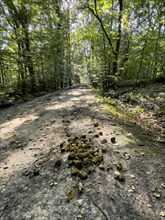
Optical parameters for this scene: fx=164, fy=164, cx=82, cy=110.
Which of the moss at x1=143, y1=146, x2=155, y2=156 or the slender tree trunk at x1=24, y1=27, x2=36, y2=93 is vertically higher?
the slender tree trunk at x1=24, y1=27, x2=36, y2=93

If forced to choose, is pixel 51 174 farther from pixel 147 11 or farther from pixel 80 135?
pixel 147 11

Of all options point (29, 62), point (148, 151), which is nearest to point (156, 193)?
point (148, 151)

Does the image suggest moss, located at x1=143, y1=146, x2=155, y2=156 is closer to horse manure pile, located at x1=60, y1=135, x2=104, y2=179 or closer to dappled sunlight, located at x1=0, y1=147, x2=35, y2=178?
horse manure pile, located at x1=60, y1=135, x2=104, y2=179

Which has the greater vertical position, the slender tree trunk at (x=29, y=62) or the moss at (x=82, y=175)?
the slender tree trunk at (x=29, y=62)

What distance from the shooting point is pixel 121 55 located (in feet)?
28.0

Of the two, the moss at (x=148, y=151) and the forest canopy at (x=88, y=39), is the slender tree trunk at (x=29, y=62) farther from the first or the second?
the moss at (x=148, y=151)

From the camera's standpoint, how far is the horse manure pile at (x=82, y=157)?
1.96 metres

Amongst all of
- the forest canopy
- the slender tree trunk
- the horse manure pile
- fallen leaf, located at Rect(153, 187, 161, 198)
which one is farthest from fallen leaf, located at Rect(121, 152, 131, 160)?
the slender tree trunk

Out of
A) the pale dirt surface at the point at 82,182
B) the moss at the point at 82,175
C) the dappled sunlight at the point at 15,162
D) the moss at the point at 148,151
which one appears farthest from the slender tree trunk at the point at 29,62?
the moss at the point at 82,175

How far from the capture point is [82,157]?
2.20 m

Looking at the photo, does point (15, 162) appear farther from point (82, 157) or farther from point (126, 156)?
point (126, 156)

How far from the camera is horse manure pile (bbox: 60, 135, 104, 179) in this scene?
1.96m

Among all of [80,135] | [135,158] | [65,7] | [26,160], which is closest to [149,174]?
[135,158]

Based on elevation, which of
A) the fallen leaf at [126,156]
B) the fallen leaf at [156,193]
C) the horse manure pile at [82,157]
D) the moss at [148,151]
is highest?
the horse manure pile at [82,157]
